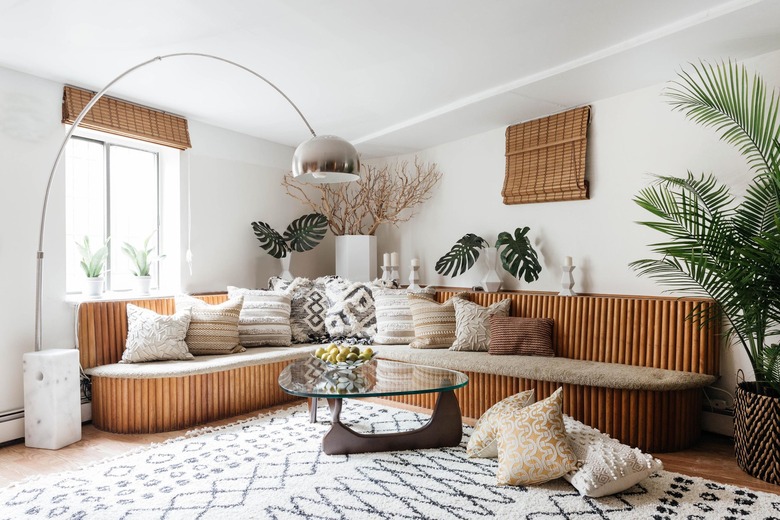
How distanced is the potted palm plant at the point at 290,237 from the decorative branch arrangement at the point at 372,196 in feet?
0.75

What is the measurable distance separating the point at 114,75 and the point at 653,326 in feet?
13.6

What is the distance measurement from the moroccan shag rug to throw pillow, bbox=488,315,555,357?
41.5 inches

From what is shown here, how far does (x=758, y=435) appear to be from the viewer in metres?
2.66

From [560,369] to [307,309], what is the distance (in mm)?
2389

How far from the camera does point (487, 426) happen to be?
2.90 metres

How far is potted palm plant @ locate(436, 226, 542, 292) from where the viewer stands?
4.38 m

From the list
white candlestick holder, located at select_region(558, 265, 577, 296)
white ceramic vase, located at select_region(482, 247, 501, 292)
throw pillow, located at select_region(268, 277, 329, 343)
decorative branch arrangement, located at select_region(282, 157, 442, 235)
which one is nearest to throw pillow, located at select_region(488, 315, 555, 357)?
white candlestick holder, located at select_region(558, 265, 577, 296)

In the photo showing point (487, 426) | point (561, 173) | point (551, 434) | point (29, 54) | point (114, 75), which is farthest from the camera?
point (561, 173)

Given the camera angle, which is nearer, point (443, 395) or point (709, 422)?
point (443, 395)

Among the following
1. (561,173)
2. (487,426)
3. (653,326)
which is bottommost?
(487,426)

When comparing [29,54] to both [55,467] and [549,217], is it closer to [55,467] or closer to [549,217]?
[55,467]

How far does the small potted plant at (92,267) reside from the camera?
393cm

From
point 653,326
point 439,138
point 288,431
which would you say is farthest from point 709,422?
point 439,138

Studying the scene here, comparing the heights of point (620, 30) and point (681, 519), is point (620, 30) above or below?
above
